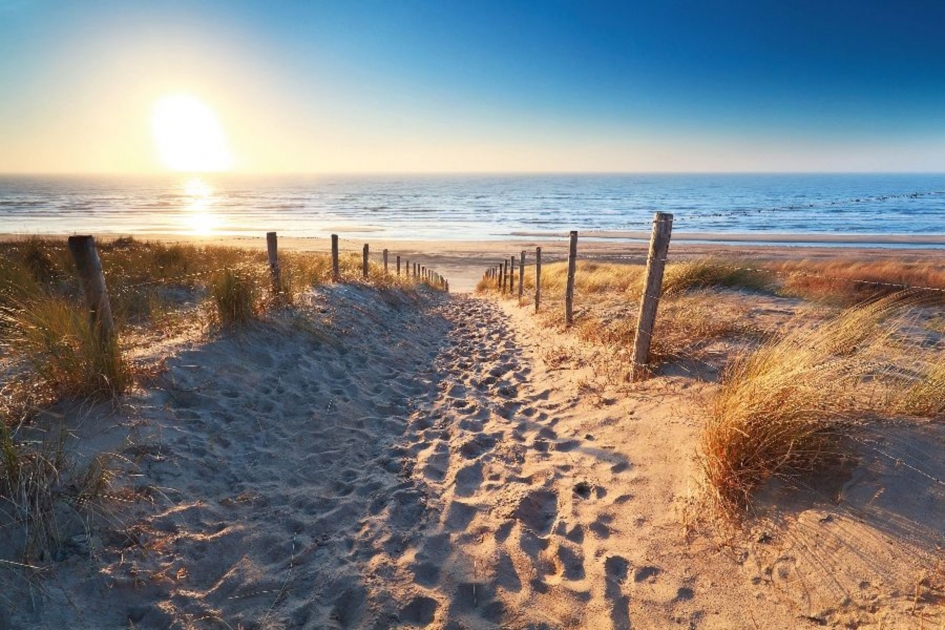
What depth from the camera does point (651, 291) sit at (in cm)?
507

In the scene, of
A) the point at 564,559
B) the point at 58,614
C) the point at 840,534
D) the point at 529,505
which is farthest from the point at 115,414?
the point at 840,534

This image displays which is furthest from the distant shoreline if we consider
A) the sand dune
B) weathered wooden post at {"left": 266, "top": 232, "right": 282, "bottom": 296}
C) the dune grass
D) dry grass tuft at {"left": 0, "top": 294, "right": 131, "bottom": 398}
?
dry grass tuft at {"left": 0, "top": 294, "right": 131, "bottom": 398}

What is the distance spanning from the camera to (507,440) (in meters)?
4.48

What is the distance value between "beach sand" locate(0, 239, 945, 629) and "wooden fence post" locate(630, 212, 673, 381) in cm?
46

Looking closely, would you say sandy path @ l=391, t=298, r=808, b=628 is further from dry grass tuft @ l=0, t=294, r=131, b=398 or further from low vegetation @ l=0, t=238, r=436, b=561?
dry grass tuft @ l=0, t=294, r=131, b=398

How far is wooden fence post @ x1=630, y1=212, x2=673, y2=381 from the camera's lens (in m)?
4.99

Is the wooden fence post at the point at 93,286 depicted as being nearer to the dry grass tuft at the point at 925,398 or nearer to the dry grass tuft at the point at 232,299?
the dry grass tuft at the point at 232,299

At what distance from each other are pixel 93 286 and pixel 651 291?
17.2 ft

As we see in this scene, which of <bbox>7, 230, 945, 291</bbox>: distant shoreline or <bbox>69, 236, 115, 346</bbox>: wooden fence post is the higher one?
<bbox>69, 236, 115, 346</bbox>: wooden fence post

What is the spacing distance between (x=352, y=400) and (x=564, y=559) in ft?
9.83

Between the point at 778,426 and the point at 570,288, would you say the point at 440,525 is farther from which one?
the point at 570,288

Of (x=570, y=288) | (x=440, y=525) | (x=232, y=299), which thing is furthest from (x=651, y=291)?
(x=232, y=299)

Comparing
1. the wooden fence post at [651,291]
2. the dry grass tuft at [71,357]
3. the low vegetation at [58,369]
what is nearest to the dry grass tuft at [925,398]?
the wooden fence post at [651,291]

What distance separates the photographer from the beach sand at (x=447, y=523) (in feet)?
7.92
